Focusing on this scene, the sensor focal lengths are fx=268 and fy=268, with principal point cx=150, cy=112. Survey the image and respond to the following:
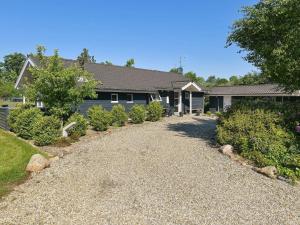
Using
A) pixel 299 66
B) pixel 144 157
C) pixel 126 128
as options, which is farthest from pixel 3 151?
pixel 299 66

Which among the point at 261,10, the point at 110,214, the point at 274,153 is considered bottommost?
the point at 110,214

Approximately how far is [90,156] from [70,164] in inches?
48.8

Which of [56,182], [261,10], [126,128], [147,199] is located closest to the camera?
[147,199]

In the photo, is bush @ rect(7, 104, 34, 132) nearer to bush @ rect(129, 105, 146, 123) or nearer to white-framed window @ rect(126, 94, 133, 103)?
bush @ rect(129, 105, 146, 123)

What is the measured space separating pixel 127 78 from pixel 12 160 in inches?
685

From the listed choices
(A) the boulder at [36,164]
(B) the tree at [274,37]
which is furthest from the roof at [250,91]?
(A) the boulder at [36,164]

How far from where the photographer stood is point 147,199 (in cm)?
689

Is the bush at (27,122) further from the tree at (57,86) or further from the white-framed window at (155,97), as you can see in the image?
the white-framed window at (155,97)

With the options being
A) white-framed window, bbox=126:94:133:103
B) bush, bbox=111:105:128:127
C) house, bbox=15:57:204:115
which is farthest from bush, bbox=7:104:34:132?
white-framed window, bbox=126:94:133:103

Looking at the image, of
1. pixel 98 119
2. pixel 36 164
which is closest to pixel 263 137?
pixel 36 164

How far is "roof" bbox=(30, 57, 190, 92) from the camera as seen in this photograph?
23.4 m

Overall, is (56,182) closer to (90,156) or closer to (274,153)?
(90,156)

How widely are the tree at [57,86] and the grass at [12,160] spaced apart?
2531 mm

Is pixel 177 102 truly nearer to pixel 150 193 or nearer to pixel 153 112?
pixel 153 112
